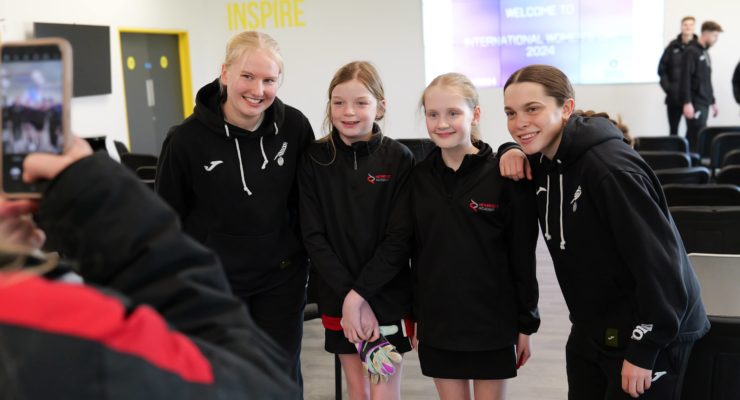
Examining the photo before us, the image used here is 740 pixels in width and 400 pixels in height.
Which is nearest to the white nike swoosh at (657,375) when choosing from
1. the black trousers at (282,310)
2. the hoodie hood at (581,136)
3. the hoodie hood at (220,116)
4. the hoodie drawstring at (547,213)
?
the hoodie drawstring at (547,213)

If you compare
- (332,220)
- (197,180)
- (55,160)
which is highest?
(55,160)

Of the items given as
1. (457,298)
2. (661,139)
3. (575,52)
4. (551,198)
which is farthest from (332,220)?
(575,52)

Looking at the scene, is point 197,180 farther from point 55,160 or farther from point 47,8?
point 47,8

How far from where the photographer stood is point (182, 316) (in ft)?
2.68

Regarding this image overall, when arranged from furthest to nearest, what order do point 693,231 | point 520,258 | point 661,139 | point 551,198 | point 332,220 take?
point 661,139 < point 693,231 < point 332,220 < point 520,258 < point 551,198

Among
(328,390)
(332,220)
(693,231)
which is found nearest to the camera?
(332,220)

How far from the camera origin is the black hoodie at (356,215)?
88.6 inches

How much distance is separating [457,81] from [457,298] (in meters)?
0.70

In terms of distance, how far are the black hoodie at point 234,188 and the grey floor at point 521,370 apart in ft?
4.00

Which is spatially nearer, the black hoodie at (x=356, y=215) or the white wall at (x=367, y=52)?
the black hoodie at (x=356, y=215)

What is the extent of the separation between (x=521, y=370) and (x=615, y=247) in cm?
185

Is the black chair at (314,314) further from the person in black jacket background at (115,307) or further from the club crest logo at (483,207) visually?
the person in black jacket background at (115,307)

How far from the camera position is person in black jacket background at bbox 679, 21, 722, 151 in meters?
8.46

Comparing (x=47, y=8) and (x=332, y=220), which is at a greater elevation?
(x=47, y=8)
